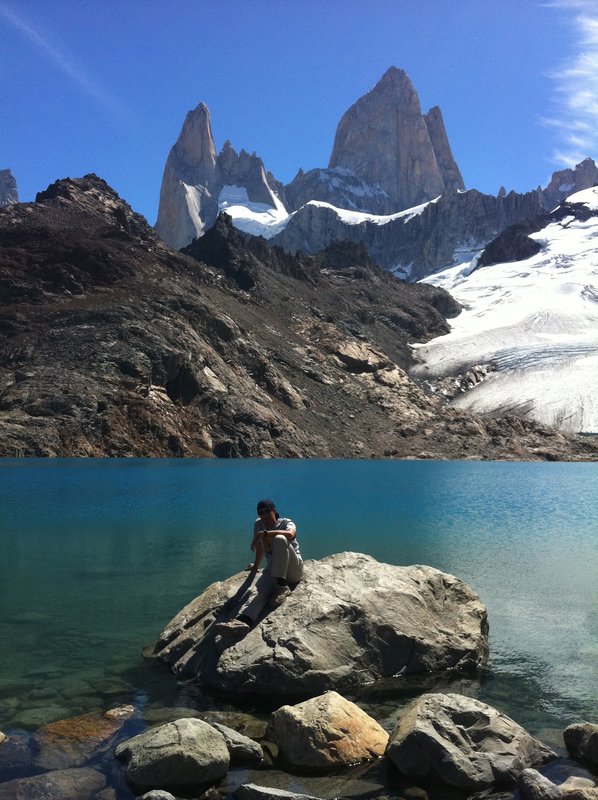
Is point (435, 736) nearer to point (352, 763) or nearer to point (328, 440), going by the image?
point (352, 763)

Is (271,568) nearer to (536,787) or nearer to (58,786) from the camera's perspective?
(58,786)

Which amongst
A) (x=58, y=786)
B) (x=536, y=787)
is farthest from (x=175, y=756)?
(x=536, y=787)

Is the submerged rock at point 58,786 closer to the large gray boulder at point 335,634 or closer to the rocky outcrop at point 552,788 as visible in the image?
the large gray boulder at point 335,634

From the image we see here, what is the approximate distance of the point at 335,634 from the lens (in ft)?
43.5

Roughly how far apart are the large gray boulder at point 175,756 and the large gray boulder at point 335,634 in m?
2.65

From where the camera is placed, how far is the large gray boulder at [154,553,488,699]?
12.5 meters

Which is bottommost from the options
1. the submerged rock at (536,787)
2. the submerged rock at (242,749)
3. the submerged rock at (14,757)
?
the submerged rock at (14,757)

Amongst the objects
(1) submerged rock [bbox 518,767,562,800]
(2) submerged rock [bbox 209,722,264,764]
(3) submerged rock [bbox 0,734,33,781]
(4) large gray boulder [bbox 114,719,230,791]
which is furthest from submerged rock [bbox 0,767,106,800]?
(1) submerged rock [bbox 518,767,562,800]

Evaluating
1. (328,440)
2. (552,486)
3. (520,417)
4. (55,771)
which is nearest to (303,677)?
(55,771)

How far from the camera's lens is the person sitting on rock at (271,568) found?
13.7m

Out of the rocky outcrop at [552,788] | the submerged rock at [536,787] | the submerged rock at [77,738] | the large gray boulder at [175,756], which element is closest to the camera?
the rocky outcrop at [552,788]

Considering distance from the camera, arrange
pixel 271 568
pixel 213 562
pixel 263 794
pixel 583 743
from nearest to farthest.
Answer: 1. pixel 263 794
2. pixel 583 743
3. pixel 271 568
4. pixel 213 562

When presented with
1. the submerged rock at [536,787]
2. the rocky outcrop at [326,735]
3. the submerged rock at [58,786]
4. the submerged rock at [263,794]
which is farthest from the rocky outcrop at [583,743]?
the submerged rock at [58,786]

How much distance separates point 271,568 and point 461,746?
5.36 m
